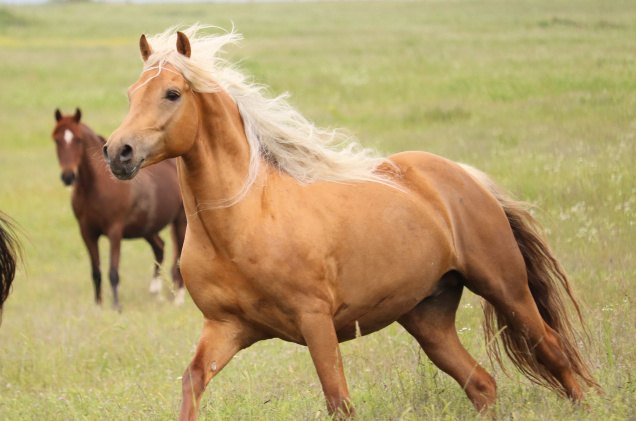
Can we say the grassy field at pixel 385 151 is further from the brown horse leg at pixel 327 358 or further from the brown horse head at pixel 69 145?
the brown horse head at pixel 69 145

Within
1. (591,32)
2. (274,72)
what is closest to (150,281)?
(591,32)

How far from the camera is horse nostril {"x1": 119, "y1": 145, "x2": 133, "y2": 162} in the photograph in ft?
14.7

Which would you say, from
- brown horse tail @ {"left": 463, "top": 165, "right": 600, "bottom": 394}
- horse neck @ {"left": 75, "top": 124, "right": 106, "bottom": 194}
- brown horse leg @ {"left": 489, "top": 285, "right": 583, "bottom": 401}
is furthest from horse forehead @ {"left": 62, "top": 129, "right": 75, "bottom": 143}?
brown horse leg @ {"left": 489, "top": 285, "right": 583, "bottom": 401}

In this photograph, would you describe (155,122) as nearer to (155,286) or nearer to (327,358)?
(327,358)

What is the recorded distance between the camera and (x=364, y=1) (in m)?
77.8

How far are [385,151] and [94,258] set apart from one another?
602 cm

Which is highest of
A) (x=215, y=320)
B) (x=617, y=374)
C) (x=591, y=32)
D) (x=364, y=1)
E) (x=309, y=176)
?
(x=309, y=176)

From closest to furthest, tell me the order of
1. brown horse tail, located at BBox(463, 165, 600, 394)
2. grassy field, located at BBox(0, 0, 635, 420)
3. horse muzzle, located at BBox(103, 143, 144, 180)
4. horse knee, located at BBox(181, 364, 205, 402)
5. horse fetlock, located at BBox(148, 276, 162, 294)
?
horse muzzle, located at BBox(103, 143, 144, 180), horse knee, located at BBox(181, 364, 205, 402), brown horse tail, located at BBox(463, 165, 600, 394), grassy field, located at BBox(0, 0, 635, 420), horse fetlock, located at BBox(148, 276, 162, 294)

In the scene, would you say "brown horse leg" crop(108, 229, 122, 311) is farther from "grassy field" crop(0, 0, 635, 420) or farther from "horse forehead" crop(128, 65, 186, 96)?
"horse forehead" crop(128, 65, 186, 96)

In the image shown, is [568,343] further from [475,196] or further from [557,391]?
[475,196]

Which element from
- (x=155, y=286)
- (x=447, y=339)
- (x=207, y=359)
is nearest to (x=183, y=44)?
(x=207, y=359)

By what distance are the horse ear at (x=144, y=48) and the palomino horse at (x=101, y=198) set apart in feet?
24.2

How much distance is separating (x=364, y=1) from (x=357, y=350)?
72460mm

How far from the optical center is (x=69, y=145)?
12641 mm
